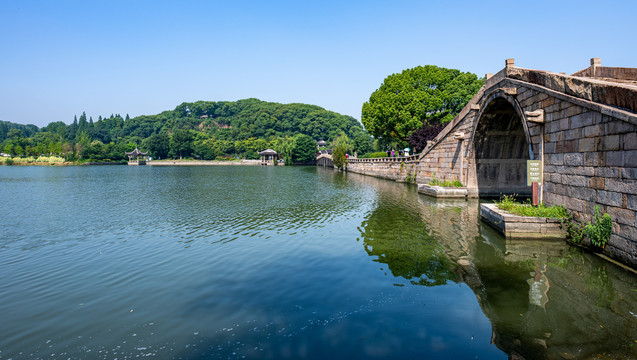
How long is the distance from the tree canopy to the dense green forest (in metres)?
47.3

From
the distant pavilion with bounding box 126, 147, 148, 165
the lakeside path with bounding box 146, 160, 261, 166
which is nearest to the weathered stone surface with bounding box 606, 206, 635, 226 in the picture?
the lakeside path with bounding box 146, 160, 261, 166

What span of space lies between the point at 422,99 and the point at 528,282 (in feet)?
128

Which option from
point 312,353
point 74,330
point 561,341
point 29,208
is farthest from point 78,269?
point 29,208

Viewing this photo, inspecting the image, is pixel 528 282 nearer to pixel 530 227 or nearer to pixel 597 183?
pixel 597 183

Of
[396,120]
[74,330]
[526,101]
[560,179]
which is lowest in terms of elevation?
[74,330]

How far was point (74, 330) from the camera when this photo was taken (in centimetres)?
597

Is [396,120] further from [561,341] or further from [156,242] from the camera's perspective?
[561,341]

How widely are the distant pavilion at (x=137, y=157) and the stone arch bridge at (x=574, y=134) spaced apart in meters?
127

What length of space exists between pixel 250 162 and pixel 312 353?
12064 centimetres

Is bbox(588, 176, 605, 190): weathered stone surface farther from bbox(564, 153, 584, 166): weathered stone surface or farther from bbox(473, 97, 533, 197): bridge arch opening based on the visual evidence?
bbox(473, 97, 533, 197): bridge arch opening

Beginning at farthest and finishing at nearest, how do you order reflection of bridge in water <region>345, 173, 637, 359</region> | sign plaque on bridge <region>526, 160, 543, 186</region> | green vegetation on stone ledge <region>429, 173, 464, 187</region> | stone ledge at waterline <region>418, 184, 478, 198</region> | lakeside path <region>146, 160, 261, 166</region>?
lakeside path <region>146, 160, 261, 166</region> < green vegetation on stone ledge <region>429, 173, 464, 187</region> < stone ledge at waterline <region>418, 184, 478, 198</region> < sign plaque on bridge <region>526, 160, 543, 186</region> < reflection of bridge in water <region>345, 173, 637, 359</region>

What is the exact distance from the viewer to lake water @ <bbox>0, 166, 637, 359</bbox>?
5.35 meters

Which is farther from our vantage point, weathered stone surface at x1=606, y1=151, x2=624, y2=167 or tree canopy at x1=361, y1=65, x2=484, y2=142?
tree canopy at x1=361, y1=65, x2=484, y2=142

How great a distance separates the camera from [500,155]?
863 inches
